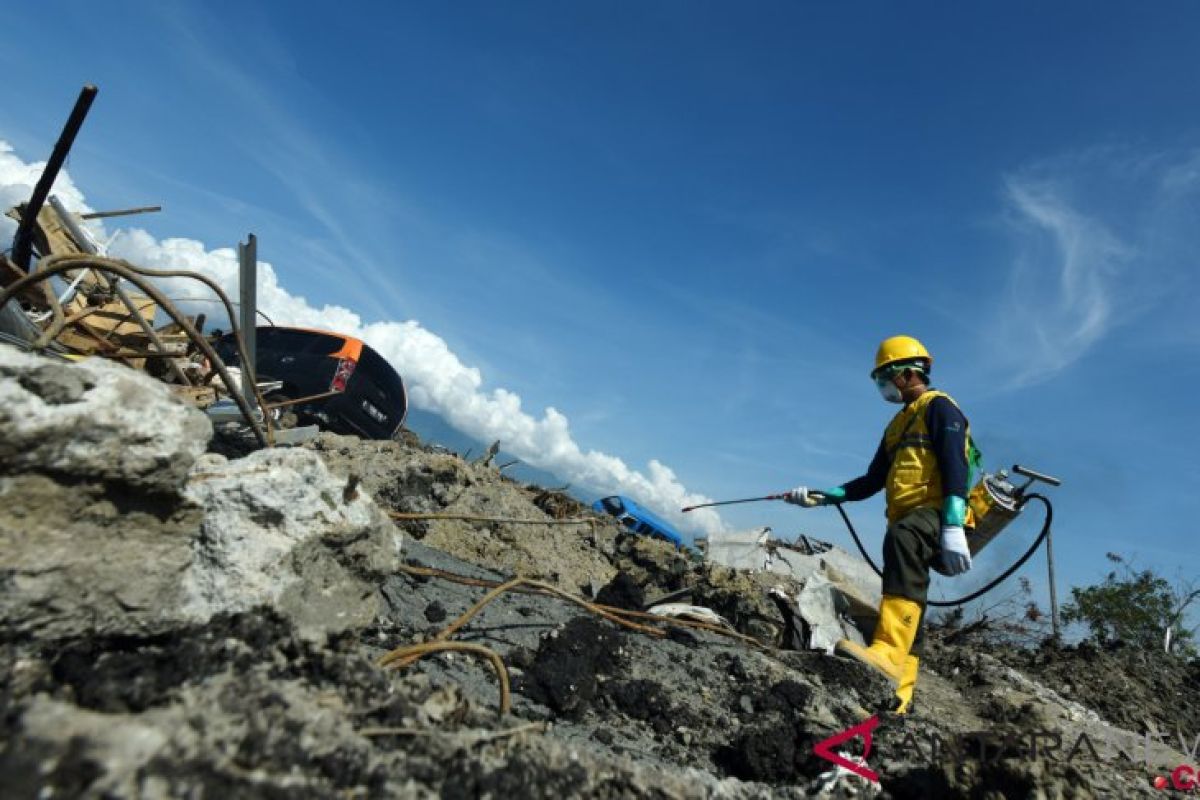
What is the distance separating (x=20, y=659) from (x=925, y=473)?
437 centimetres

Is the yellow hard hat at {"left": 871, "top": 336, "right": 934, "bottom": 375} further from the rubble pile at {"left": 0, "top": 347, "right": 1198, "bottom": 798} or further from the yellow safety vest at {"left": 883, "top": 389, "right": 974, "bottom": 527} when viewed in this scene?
the rubble pile at {"left": 0, "top": 347, "right": 1198, "bottom": 798}

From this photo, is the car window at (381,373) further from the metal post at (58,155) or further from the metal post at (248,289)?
the metal post at (248,289)

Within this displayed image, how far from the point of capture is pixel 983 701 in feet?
17.1

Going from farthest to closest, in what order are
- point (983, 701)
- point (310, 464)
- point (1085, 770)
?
point (983, 701), point (1085, 770), point (310, 464)

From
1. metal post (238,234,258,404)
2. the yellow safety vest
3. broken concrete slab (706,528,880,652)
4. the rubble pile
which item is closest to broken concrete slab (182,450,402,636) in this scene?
the rubble pile

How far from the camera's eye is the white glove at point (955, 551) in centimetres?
375

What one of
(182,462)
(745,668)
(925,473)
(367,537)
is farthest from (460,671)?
(925,473)

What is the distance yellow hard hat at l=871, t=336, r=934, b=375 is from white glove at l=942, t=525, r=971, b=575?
1.32 metres

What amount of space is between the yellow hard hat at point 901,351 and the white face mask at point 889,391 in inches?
4.6

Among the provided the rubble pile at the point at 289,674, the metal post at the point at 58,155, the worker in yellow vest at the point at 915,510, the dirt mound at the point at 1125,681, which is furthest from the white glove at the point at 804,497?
the metal post at the point at 58,155

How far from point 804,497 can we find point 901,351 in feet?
4.92

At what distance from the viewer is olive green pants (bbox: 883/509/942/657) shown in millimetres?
3770

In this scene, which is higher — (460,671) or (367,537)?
(367,537)

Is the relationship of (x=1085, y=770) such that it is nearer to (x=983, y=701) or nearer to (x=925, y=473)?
(x=925, y=473)
